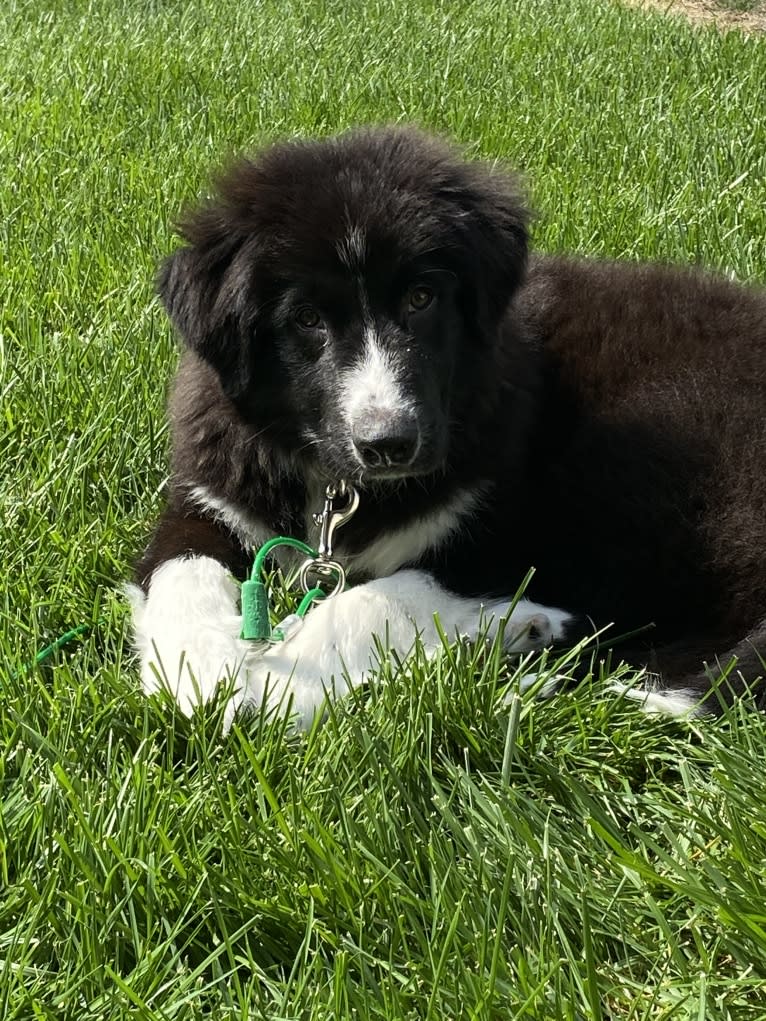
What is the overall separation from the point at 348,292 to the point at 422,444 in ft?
1.40

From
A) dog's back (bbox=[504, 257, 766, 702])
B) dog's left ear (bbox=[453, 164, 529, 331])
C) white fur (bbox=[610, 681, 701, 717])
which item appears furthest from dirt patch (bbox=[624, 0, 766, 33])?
white fur (bbox=[610, 681, 701, 717])

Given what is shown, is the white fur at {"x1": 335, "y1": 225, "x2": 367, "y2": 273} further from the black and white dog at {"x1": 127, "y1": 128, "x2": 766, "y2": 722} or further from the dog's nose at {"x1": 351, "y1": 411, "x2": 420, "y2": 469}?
the dog's nose at {"x1": 351, "y1": 411, "x2": 420, "y2": 469}

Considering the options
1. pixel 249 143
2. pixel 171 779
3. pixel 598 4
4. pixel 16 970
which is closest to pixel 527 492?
pixel 171 779

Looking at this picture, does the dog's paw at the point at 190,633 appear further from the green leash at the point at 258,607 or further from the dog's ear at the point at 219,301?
the dog's ear at the point at 219,301

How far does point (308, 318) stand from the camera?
10.1 ft

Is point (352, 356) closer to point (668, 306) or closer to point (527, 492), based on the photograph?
point (527, 492)

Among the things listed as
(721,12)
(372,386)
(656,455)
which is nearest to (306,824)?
(372,386)

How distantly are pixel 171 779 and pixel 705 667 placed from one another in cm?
125

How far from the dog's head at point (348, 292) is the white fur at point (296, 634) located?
13.6 inches

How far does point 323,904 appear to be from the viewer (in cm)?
203

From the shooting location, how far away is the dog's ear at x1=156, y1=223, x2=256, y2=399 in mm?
3025

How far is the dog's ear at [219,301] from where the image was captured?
9.93 ft

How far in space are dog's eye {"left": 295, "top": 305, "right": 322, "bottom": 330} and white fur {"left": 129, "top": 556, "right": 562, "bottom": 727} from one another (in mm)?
650

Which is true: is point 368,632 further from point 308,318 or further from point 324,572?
point 308,318
